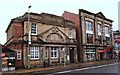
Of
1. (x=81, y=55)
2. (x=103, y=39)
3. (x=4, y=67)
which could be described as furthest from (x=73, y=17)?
(x=4, y=67)

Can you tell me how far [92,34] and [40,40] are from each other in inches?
712

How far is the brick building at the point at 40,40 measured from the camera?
103ft

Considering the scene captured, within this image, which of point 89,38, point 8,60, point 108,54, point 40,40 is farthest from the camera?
point 108,54

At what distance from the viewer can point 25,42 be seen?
31.2m

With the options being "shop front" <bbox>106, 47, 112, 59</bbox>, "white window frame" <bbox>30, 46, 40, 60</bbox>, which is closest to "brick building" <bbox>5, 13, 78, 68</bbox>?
"white window frame" <bbox>30, 46, 40, 60</bbox>

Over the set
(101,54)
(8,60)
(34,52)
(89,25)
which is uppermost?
(89,25)

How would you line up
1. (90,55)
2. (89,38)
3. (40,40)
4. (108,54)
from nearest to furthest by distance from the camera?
(40,40), (90,55), (89,38), (108,54)

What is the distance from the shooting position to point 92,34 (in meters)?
47.7

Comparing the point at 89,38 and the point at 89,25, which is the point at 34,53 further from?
the point at 89,25

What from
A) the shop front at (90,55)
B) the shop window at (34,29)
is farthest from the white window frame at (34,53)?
the shop front at (90,55)

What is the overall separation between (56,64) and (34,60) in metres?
4.80

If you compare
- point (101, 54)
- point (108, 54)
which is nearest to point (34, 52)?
point (101, 54)

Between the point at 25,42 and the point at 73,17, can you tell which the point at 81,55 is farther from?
the point at 25,42

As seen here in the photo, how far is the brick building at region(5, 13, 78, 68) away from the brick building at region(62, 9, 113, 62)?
4.54 metres
